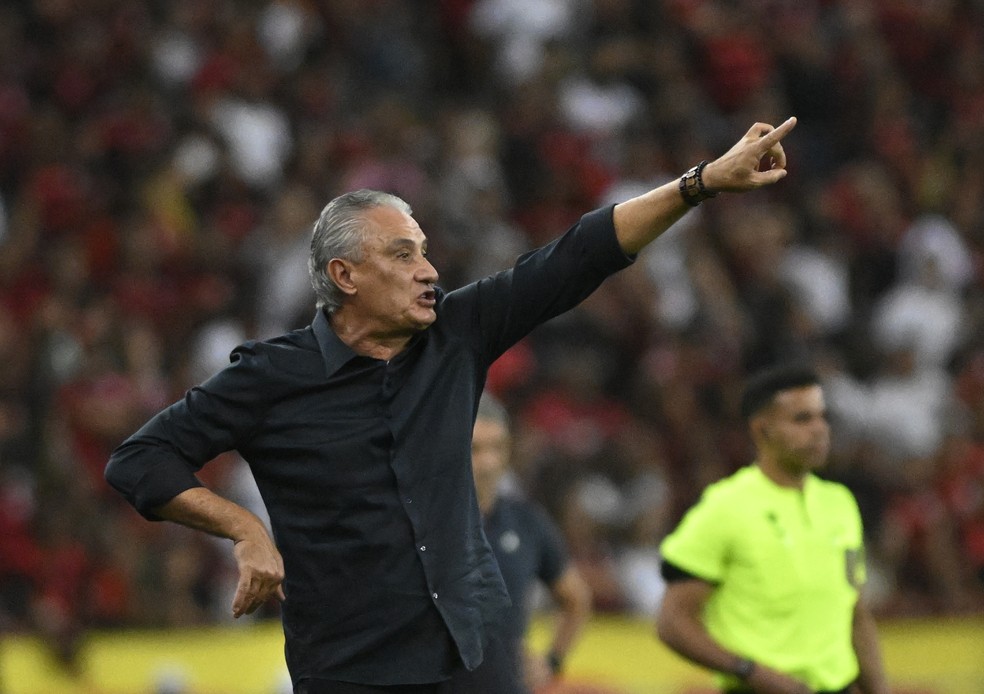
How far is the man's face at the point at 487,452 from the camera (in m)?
6.95

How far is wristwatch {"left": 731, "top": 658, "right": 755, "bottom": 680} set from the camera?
6.06 metres

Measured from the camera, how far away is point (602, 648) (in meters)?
10.0

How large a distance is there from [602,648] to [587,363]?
2704 millimetres

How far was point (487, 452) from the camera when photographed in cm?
696

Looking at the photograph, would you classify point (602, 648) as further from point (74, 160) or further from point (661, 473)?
point (74, 160)

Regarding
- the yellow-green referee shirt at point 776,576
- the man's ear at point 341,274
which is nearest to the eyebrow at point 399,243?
the man's ear at point 341,274

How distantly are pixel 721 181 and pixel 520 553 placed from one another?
3306 millimetres

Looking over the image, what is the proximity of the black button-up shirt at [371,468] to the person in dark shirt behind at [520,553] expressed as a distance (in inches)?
70.2

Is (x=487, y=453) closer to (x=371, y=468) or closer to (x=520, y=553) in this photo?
(x=520, y=553)

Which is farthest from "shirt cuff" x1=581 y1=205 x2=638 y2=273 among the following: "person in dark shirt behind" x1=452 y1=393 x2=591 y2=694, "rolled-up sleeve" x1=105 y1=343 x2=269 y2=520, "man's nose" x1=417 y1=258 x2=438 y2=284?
"person in dark shirt behind" x1=452 y1=393 x2=591 y2=694

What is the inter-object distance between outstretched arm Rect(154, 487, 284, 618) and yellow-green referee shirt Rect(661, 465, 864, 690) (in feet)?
7.50

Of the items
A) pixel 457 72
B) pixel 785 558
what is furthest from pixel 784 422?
pixel 457 72

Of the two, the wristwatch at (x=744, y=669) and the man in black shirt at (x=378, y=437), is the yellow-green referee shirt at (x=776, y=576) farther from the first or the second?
the man in black shirt at (x=378, y=437)

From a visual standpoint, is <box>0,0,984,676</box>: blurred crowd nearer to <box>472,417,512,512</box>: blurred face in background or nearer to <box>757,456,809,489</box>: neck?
<box>472,417,512,512</box>: blurred face in background
